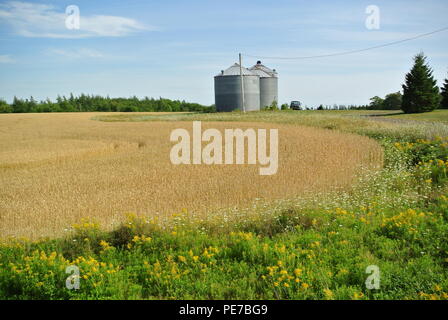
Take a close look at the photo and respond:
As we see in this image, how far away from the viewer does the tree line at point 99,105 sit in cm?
7112

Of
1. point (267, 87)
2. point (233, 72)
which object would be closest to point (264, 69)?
point (267, 87)

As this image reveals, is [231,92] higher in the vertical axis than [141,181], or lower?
higher

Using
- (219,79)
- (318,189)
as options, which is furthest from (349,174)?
(219,79)

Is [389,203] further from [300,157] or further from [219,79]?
[219,79]

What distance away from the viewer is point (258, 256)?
6.81 meters

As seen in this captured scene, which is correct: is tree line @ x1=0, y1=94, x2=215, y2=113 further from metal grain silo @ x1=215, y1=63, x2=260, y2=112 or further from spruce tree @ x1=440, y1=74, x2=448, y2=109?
spruce tree @ x1=440, y1=74, x2=448, y2=109

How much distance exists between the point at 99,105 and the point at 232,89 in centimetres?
3504

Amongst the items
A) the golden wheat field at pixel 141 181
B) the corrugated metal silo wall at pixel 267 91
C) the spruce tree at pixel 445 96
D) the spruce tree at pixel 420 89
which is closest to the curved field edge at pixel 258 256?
the golden wheat field at pixel 141 181

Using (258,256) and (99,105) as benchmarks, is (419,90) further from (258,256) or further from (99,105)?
(99,105)

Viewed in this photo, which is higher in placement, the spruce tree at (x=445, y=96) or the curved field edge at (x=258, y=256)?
the spruce tree at (x=445, y=96)

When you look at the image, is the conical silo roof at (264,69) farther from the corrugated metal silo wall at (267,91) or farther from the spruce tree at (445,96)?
the spruce tree at (445,96)

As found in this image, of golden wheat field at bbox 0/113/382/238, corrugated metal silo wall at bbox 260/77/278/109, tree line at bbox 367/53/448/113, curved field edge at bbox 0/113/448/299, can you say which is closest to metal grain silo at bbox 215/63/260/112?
corrugated metal silo wall at bbox 260/77/278/109

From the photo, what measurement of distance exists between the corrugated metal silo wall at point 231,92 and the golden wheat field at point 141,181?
39877mm

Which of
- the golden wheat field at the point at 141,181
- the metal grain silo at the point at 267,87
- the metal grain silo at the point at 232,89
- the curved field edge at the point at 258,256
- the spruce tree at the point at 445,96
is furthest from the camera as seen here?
the metal grain silo at the point at 267,87
